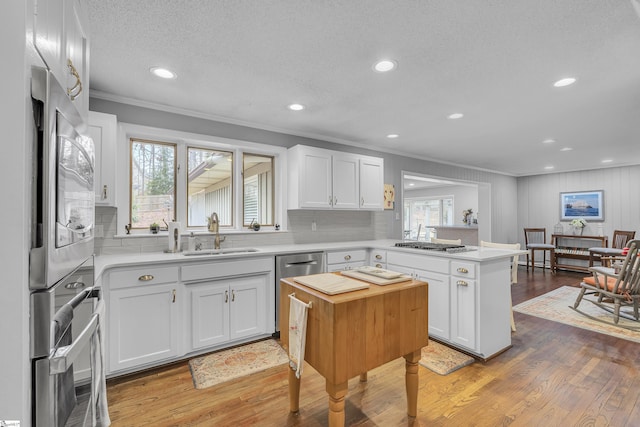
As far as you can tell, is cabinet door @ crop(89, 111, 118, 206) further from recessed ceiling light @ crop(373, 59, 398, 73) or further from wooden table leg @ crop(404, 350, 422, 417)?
wooden table leg @ crop(404, 350, 422, 417)

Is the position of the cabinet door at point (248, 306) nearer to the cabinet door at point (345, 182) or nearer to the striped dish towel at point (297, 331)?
the striped dish towel at point (297, 331)

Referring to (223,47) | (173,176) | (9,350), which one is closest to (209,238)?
(173,176)

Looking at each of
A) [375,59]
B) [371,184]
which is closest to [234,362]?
[375,59]

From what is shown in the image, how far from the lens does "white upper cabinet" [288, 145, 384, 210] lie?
11.9ft

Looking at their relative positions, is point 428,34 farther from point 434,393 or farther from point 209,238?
point 209,238

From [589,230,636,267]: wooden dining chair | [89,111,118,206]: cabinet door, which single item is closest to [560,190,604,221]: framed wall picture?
[589,230,636,267]: wooden dining chair

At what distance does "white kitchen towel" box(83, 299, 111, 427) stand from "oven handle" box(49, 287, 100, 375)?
5 cm

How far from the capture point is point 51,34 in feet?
2.83

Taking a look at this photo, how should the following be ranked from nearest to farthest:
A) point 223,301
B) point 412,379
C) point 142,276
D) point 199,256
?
1. point 412,379
2. point 142,276
3. point 199,256
4. point 223,301

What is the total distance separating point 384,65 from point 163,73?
5.89ft

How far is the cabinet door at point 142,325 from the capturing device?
7.34ft

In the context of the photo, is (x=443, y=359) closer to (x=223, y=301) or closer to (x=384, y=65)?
(x=223, y=301)

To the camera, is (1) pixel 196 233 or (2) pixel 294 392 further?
(1) pixel 196 233

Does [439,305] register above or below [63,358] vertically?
below
